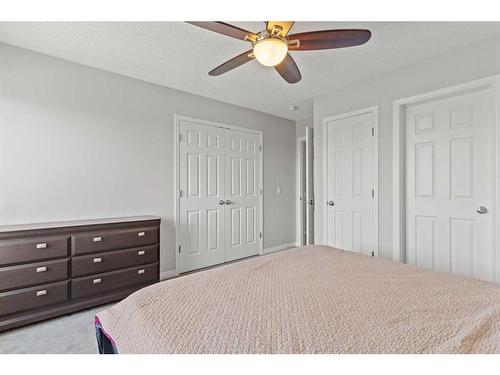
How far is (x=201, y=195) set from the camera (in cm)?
360

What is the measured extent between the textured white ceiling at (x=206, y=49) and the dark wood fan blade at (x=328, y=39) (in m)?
0.39

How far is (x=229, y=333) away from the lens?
90 cm

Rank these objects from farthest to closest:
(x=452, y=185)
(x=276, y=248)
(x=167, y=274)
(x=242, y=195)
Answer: (x=276, y=248) < (x=242, y=195) < (x=167, y=274) < (x=452, y=185)

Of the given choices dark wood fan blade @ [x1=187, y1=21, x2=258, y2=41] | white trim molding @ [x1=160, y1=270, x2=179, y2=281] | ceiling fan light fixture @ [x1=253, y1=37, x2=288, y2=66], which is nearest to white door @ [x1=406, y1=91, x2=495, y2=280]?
ceiling fan light fixture @ [x1=253, y1=37, x2=288, y2=66]

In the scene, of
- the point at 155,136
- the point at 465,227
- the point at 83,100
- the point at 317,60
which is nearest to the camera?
the point at 465,227

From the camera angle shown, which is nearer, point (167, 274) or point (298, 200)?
point (167, 274)

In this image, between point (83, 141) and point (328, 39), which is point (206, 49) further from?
point (83, 141)

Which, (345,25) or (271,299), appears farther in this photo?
(345,25)

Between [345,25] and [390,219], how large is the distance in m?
1.93

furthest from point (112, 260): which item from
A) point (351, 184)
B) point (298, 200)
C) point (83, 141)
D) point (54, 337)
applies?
point (298, 200)

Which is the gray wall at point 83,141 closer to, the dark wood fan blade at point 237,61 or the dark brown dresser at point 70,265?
the dark brown dresser at point 70,265

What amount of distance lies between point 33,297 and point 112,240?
685 millimetres
